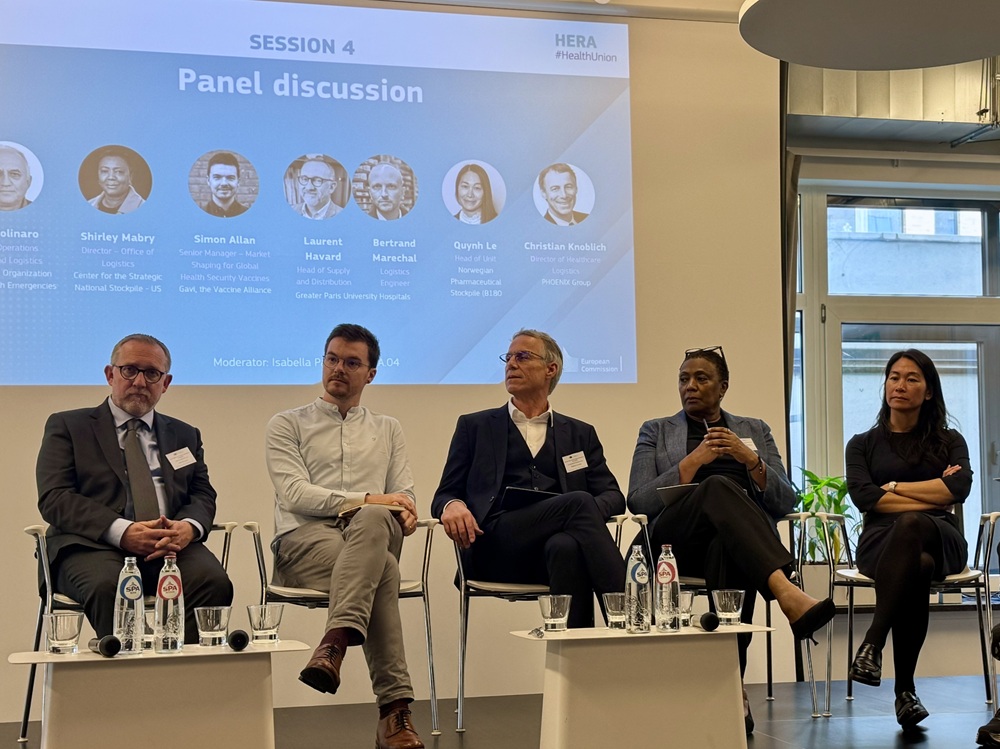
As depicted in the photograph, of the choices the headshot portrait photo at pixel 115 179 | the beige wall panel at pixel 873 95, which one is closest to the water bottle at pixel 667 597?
the headshot portrait photo at pixel 115 179

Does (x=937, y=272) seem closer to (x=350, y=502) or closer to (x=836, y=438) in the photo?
(x=836, y=438)

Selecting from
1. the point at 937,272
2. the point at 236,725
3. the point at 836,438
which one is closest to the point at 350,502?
the point at 236,725

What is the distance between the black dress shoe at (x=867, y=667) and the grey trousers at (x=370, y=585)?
1277mm

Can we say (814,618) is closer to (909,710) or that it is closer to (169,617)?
(909,710)

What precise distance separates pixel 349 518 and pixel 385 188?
1536 millimetres

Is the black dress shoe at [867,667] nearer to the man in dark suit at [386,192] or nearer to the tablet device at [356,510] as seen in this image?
the tablet device at [356,510]

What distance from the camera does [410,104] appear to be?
14.7 ft

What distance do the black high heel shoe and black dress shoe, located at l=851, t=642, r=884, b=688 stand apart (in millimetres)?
385

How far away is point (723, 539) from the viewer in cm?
333

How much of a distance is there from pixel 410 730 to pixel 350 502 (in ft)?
2.56

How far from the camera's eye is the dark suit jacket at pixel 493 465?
3.66 metres

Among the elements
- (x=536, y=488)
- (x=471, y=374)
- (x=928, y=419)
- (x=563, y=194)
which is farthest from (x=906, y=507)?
(x=563, y=194)

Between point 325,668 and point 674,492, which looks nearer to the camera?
point 325,668


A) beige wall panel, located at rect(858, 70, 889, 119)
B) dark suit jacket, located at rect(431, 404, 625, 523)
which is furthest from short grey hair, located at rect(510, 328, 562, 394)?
beige wall panel, located at rect(858, 70, 889, 119)
